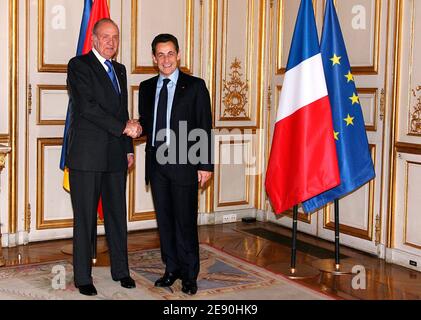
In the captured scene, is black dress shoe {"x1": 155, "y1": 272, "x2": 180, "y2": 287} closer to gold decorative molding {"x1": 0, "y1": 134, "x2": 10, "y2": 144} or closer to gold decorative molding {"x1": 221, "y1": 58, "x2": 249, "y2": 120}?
gold decorative molding {"x1": 0, "y1": 134, "x2": 10, "y2": 144}

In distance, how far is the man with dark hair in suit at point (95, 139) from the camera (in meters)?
3.38

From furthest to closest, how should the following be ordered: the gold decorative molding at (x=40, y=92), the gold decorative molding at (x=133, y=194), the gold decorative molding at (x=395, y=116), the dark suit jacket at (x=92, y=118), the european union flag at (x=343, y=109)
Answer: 1. the gold decorative molding at (x=133, y=194)
2. the gold decorative molding at (x=40, y=92)
3. the gold decorative molding at (x=395, y=116)
4. the european union flag at (x=343, y=109)
5. the dark suit jacket at (x=92, y=118)

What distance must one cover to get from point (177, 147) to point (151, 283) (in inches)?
34.9

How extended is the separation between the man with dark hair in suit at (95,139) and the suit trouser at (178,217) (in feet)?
0.75

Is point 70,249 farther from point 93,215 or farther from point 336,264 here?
point 336,264

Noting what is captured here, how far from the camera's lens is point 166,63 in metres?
3.41

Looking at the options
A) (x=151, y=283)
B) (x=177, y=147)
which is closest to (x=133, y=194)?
(x=151, y=283)

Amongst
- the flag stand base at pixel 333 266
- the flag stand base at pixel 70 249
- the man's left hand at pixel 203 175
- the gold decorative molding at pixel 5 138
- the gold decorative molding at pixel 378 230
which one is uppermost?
the gold decorative molding at pixel 5 138

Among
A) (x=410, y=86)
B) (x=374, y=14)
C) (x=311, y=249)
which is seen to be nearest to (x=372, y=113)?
(x=410, y=86)

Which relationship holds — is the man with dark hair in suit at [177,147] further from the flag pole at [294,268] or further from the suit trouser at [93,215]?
the flag pole at [294,268]

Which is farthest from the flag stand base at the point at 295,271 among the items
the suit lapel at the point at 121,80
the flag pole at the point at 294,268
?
the suit lapel at the point at 121,80

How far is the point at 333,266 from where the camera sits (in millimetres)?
4242

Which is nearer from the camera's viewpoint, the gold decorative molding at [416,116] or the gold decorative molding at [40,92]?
the gold decorative molding at [416,116]

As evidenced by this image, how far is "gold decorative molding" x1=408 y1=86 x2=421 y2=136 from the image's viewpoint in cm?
417
